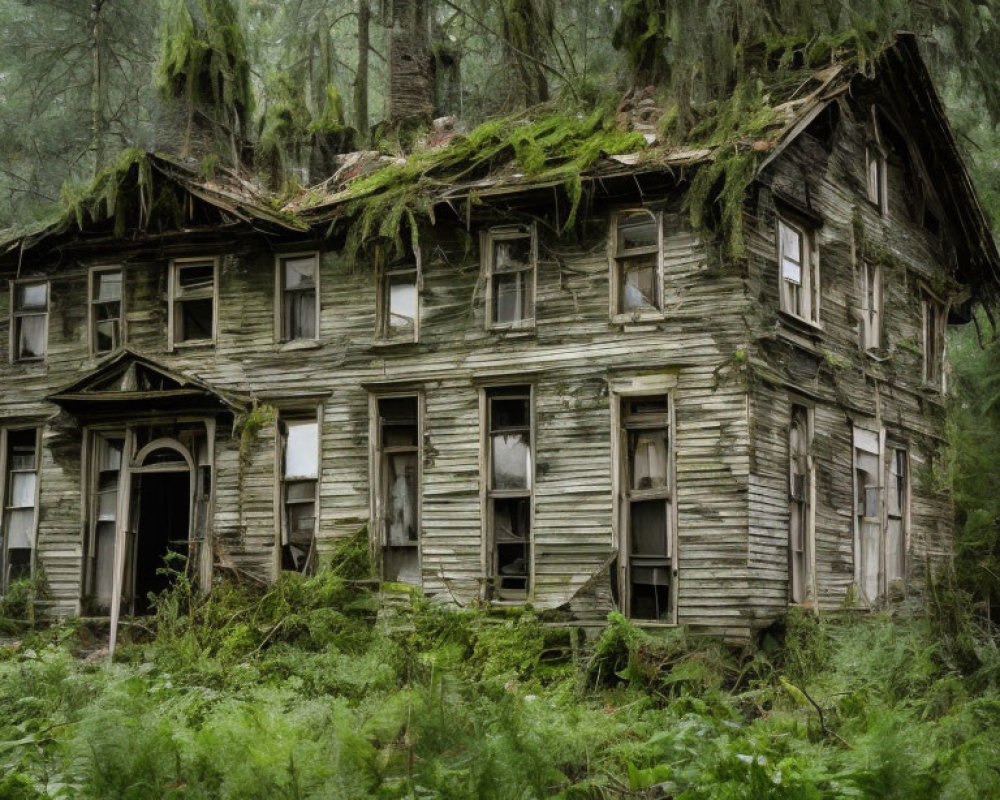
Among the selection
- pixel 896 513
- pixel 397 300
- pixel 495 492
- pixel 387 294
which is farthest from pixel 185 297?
pixel 896 513

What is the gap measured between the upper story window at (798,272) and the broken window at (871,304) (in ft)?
5.63

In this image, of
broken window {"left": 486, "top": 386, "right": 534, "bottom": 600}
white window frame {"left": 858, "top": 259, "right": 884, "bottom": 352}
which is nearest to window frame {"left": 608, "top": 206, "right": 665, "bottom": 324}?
broken window {"left": 486, "top": 386, "right": 534, "bottom": 600}

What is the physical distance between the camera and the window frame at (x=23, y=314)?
2148 centimetres

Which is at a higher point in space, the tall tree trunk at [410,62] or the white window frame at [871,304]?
the tall tree trunk at [410,62]

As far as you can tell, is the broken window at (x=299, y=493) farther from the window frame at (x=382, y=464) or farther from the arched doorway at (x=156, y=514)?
the arched doorway at (x=156, y=514)

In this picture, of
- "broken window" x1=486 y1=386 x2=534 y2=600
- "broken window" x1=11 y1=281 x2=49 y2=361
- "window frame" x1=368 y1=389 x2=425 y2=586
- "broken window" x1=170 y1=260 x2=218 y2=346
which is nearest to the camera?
"broken window" x1=486 y1=386 x2=534 y2=600

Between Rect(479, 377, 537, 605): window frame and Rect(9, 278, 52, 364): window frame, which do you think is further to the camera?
Rect(9, 278, 52, 364): window frame

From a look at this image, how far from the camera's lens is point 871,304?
20.9 meters

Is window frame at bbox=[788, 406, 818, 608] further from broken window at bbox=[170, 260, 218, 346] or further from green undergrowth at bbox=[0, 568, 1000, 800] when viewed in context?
broken window at bbox=[170, 260, 218, 346]

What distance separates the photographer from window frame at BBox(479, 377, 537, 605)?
17.7m

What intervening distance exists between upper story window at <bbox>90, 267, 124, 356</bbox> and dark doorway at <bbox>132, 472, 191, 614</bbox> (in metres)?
2.23

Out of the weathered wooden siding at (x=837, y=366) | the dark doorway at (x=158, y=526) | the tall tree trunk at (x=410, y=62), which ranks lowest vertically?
the dark doorway at (x=158, y=526)

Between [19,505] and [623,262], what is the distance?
34.8 feet

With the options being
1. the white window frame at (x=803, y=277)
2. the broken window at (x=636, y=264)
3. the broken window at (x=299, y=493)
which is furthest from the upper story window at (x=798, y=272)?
the broken window at (x=299, y=493)
